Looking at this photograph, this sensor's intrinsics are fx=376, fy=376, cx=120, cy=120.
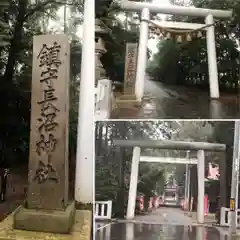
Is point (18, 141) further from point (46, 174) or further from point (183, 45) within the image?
point (183, 45)

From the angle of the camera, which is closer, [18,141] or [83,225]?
[83,225]

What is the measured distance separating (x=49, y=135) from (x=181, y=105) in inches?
21.4

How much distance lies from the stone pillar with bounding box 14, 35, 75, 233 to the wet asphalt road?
267 mm

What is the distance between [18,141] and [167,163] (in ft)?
2.28

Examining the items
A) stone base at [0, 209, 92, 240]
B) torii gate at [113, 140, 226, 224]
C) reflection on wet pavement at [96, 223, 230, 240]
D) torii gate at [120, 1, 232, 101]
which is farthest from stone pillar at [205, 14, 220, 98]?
stone base at [0, 209, 92, 240]

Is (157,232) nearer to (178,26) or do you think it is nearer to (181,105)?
(181,105)

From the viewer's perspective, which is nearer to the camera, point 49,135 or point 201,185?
point 201,185

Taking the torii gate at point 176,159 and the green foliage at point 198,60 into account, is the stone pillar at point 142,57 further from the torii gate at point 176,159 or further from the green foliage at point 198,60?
the torii gate at point 176,159

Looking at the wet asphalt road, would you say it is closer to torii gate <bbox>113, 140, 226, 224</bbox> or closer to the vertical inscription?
torii gate <bbox>113, 140, 226, 224</bbox>

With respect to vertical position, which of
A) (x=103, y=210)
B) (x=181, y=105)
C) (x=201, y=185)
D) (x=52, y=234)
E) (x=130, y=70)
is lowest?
(x=52, y=234)

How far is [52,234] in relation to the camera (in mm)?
1498

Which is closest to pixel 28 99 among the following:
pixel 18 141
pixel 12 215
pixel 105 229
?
pixel 18 141

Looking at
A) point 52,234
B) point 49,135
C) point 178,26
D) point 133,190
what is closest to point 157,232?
point 133,190

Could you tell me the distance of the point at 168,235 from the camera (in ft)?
4.70
